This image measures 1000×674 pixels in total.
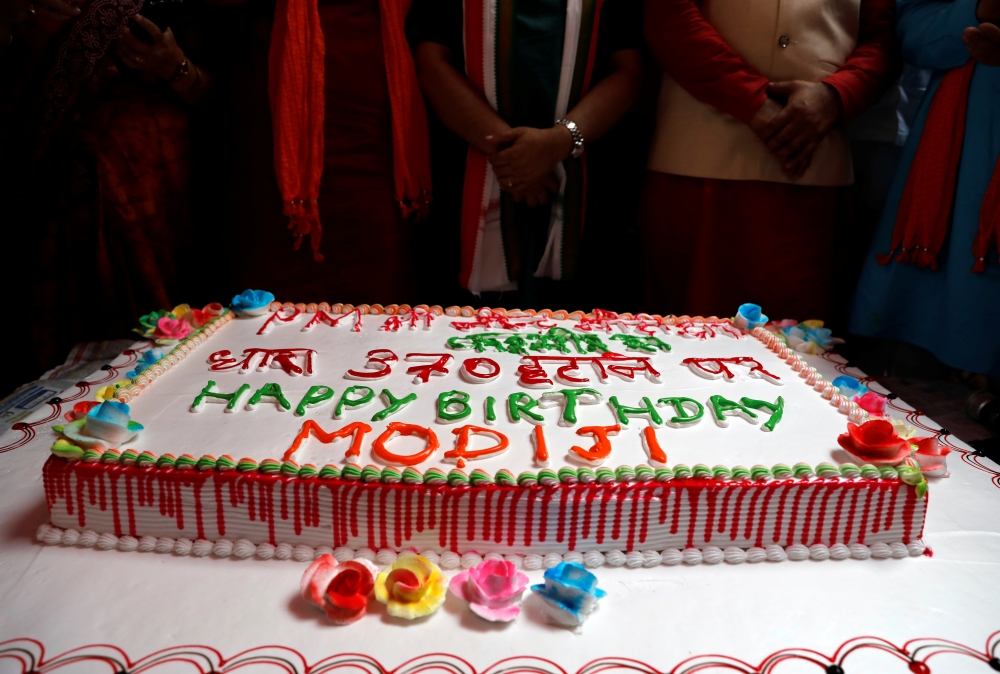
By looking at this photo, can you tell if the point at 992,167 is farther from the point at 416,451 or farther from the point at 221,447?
the point at 221,447

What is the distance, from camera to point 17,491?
1.43m

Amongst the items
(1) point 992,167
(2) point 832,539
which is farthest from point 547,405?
(1) point 992,167

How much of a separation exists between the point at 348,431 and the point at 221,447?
24 cm

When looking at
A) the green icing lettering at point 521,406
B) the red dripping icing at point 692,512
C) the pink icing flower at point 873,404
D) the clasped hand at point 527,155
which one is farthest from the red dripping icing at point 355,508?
the clasped hand at point 527,155

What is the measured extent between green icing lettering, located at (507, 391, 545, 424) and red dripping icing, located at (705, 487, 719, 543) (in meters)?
0.36

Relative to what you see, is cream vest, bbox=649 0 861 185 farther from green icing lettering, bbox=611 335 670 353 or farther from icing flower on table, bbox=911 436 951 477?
icing flower on table, bbox=911 436 951 477

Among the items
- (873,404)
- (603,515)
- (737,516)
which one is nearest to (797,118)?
(873,404)

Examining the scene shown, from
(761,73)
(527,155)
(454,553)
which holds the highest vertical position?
Answer: (761,73)

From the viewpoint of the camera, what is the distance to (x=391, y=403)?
59.1 inches

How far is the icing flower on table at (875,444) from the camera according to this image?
1345 millimetres

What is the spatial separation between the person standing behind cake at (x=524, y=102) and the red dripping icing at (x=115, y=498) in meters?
1.44

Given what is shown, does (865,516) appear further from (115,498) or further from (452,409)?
(115,498)

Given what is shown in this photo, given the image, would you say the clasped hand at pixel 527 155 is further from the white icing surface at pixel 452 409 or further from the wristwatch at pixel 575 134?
the white icing surface at pixel 452 409

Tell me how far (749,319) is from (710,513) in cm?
99
